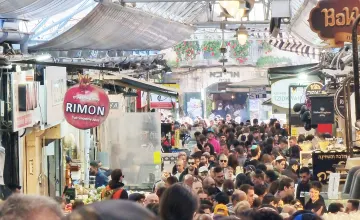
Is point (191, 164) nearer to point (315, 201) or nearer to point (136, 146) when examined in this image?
point (136, 146)

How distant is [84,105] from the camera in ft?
44.5

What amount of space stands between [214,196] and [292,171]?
4.08 m

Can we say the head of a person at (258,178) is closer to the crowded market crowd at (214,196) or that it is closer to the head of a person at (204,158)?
the crowded market crowd at (214,196)

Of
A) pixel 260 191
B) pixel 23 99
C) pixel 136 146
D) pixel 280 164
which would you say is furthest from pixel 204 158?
pixel 23 99

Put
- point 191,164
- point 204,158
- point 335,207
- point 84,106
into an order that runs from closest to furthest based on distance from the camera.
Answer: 1. point 335,207
2. point 84,106
3. point 191,164
4. point 204,158

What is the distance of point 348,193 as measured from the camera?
9.20 m

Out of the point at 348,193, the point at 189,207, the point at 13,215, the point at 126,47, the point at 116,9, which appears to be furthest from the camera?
the point at 126,47

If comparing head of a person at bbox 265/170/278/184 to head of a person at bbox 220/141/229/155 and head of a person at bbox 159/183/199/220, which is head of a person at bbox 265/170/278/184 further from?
head of a person at bbox 159/183/199/220

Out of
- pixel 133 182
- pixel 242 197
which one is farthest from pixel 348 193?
pixel 133 182

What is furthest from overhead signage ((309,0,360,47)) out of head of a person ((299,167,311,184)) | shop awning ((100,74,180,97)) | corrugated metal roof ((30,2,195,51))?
shop awning ((100,74,180,97))

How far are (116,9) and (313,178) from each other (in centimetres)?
703

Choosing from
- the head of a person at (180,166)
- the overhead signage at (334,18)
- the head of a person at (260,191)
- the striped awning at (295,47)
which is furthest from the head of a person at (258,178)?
the striped awning at (295,47)

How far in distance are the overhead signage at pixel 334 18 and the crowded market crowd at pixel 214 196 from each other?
1.66 m

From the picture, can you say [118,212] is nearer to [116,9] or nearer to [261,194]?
[261,194]
